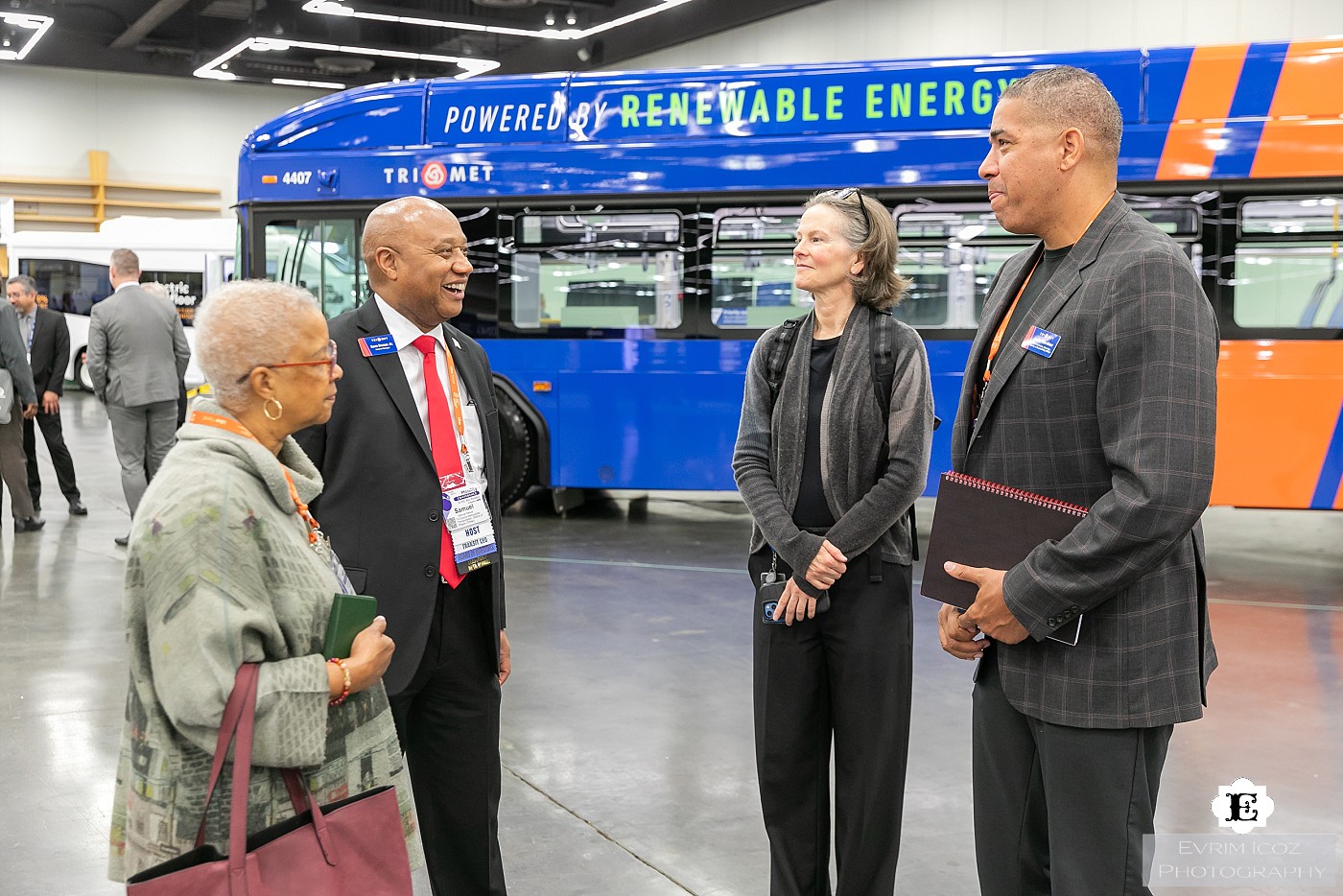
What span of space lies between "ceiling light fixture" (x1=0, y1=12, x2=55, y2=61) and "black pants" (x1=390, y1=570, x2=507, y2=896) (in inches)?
884

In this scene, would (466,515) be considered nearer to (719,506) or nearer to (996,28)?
(719,506)

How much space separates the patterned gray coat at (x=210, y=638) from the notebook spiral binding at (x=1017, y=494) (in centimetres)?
116

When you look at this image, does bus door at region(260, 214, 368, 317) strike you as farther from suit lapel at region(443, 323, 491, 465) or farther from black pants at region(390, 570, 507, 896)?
black pants at region(390, 570, 507, 896)

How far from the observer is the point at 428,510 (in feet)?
8.74

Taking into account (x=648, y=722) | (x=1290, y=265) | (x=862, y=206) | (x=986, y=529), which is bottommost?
(x=648, y=722)

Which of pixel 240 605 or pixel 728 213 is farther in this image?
pixel 728 213

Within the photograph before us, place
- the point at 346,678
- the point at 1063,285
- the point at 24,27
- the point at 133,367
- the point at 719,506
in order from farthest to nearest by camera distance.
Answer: the point at 24,27 < the point at 719,506 < the point at 133,367 < the point at 1063,285 < the point at 346,678

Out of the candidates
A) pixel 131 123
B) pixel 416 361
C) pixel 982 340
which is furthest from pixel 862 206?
pixel 131 123

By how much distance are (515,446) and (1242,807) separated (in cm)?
587

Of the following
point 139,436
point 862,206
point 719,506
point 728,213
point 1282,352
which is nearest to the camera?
point 862,206

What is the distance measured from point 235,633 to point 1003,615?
1.31 meters

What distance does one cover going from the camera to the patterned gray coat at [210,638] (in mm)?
1791

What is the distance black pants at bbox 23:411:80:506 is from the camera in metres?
9.29

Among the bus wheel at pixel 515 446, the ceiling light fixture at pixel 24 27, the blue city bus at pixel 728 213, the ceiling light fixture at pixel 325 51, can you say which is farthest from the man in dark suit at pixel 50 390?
the ceiling light fixture at pixel 24 27
